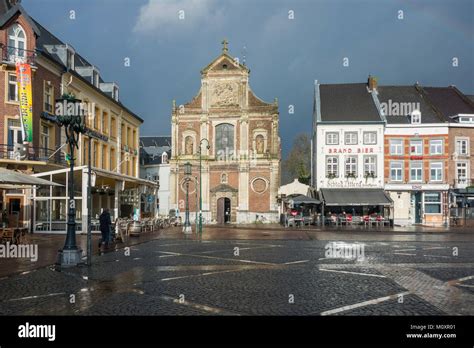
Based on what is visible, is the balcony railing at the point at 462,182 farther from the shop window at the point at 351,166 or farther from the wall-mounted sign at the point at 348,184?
the shop window at the point at 351,166

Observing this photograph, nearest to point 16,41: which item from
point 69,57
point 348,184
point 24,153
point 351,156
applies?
point 69,57

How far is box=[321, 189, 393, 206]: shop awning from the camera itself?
127 feet

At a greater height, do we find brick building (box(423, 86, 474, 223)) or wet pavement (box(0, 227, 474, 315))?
brick building (box(423, 86, 474, 223))

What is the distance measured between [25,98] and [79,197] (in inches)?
252

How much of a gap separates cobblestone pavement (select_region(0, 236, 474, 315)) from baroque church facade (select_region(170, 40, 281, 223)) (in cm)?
2928

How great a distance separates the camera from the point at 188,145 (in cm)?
4712

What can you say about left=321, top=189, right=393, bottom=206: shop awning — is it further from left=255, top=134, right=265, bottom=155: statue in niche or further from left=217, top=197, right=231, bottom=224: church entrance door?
left=217, top=197, right=231, bottom=224: church entrance door

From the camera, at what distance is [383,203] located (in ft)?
125

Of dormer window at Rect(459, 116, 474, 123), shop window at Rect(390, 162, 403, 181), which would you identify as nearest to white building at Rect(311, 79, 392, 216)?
shop window at Rect(390, 162, 403, 181)

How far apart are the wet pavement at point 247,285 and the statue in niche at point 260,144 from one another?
98.3 feet

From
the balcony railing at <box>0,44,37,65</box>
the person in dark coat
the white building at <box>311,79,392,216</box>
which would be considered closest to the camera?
the person in dark coat

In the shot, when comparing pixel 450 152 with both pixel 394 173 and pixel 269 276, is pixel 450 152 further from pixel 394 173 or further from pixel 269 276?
pixel 269 276

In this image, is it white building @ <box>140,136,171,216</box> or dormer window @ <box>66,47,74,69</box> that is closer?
dormer window @ <box>66,47,74,69</box>

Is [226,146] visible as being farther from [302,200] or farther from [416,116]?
[416,116]
